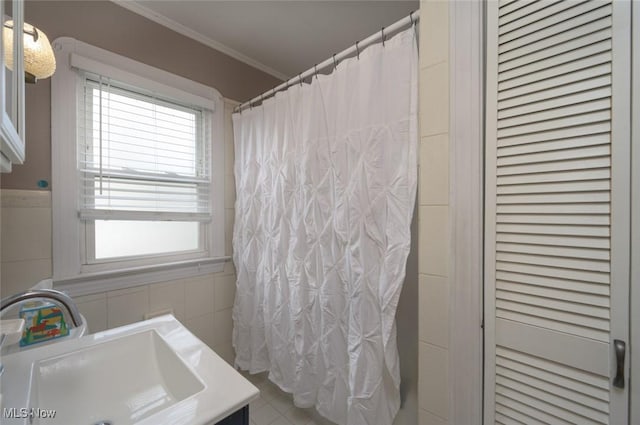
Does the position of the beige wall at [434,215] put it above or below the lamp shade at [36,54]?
below

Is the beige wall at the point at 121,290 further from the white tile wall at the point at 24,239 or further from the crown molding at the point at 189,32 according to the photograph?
the crown molding at the point at 189,32

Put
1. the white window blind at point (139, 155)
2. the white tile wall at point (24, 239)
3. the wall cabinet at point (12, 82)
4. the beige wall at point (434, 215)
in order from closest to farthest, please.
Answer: the wall cabinet at point (12, 82) < the beige wall at point (434, 215) < the white tile wall at point (24, 239) < the white window blind at point (139, 155)

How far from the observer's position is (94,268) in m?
1.33

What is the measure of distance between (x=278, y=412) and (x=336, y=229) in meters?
1.26

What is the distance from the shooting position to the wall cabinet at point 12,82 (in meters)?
0.47

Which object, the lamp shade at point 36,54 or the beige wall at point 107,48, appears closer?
the lamp shade at point 36,54

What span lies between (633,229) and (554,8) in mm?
614

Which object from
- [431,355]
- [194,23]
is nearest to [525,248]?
[431,355]

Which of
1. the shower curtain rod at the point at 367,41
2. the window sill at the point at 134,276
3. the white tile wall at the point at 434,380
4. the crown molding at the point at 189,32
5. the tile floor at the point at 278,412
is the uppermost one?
the crown molding at the point at 189,32

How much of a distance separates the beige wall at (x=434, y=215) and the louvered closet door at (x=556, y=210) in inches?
4.9

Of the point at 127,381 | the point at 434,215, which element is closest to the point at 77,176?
the point at 127,381

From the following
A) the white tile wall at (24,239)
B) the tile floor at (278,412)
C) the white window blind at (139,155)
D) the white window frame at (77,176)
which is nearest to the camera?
the white tile wall at (24,239)

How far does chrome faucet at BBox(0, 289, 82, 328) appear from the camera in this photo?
657mm

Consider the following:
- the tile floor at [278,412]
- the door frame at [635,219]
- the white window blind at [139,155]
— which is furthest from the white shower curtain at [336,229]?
the door frame at [635,219]
